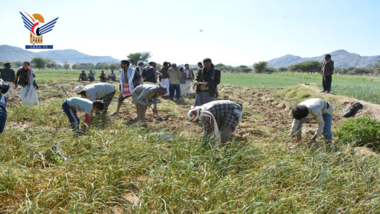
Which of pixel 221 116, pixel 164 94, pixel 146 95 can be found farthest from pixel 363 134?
pixel 146 95

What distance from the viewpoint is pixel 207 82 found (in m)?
4.90

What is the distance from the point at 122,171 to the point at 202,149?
1042 mm

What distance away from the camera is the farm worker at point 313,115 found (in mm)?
3568

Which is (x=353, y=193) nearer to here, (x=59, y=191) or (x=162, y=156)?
(x=162, y=156)

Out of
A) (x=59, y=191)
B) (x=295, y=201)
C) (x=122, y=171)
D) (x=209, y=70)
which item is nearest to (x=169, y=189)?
(x=122, y=171)

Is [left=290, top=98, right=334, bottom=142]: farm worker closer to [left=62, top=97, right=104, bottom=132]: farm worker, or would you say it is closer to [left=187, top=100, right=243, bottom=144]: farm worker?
[left=187, top=100, right=243, bottom=144]: farm worker

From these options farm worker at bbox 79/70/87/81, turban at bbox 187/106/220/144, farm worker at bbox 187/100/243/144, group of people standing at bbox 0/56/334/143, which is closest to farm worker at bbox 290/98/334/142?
group of people standing at bbox 0/56/334/143

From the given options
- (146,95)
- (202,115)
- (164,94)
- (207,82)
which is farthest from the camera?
(164,94)

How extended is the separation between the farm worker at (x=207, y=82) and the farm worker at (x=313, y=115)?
1761 millimetres

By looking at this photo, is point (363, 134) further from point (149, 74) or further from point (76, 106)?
point (149, 74)

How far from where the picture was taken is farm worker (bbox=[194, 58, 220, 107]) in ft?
15.9

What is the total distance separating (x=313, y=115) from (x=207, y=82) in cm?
207

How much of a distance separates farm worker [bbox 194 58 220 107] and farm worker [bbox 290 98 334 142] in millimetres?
1761

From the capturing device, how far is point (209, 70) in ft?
16.0
